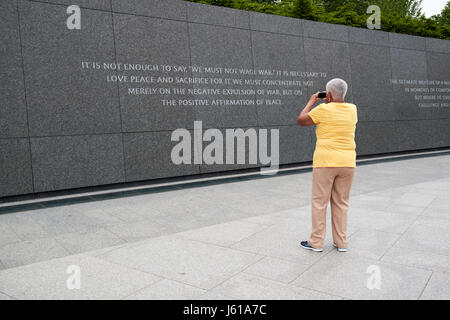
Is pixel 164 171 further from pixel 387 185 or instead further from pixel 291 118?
pixel 387 185

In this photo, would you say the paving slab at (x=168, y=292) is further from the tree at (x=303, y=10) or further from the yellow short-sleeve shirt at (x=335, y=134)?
the tree at (x=303, y=10)

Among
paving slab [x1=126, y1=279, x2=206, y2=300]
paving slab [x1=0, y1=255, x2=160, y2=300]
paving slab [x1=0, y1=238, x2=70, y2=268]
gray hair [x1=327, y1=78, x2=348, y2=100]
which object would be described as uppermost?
gray hair [x1=327, y1=78, x2=348, y2=100]

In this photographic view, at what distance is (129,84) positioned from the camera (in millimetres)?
7926

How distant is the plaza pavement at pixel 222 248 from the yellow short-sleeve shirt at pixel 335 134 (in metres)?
0.97

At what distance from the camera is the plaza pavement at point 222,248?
313 centimetres

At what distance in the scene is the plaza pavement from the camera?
3.13 m

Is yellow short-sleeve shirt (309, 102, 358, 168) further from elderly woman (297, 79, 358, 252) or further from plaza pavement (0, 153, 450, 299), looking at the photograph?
plaza pavement (0, 153, 450, 299)

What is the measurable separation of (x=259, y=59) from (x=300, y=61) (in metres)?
1.39

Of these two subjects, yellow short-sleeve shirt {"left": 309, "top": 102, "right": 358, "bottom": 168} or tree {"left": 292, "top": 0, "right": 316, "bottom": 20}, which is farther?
tree {"left": 292, "top": 0, "right": 316, "bottom": 20}

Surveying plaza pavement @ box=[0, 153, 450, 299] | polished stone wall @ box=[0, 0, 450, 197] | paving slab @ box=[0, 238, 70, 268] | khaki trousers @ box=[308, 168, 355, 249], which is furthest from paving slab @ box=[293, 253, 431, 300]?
polished stone wall @ box=[0, 0, 450, 197]

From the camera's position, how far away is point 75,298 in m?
2.98

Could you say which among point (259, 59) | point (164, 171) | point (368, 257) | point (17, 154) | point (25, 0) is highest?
point (25, 0)

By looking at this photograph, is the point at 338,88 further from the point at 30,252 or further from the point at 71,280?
the point at 30,252

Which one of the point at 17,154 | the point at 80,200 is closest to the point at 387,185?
the point at 80,200
